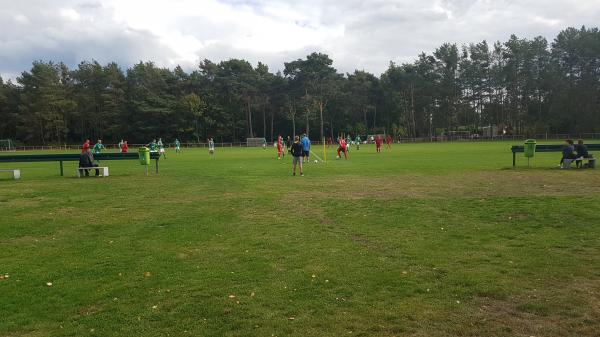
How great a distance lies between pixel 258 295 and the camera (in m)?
5.52

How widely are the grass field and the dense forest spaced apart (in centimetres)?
7829

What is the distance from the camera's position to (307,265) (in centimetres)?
668

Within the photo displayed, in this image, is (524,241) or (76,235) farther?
(76,235)

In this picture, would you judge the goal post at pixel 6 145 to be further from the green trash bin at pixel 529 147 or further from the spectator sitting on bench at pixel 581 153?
the spectator sitting on bench at pixel 581 153

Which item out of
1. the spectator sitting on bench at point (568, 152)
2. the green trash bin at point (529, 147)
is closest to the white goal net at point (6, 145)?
the green trash bin at point (529, 147)

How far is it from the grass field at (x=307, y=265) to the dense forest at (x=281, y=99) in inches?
3082

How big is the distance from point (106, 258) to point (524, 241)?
22.3ft

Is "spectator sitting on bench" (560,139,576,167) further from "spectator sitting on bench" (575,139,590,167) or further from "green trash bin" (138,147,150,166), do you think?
"green trash bin" (138,147,150,166)

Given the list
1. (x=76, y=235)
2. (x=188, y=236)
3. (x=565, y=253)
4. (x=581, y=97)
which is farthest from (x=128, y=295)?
(x=581, y=97)

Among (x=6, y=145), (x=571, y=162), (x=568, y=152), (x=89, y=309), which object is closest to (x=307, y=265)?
(x=89, y=309)

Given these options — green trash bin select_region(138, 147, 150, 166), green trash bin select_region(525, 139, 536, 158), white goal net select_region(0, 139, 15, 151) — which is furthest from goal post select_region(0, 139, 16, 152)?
green trash bin select_region(525, 139, 536, 158)

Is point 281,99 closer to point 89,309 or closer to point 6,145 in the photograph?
point 6,145

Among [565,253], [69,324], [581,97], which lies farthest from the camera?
[581,97]

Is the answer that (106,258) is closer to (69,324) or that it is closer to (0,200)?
(69,324)
